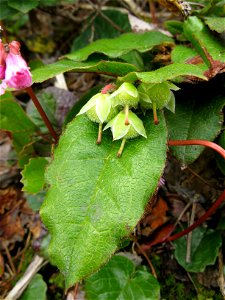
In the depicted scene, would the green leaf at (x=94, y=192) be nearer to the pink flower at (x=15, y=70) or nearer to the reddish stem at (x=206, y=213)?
the reddish stem at (x=206, y=213)

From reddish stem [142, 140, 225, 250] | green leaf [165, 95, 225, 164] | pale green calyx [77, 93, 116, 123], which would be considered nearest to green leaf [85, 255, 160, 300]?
reddish stem [142, 140, 225, 250]

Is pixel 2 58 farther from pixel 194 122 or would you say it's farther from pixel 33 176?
pixel 194 122

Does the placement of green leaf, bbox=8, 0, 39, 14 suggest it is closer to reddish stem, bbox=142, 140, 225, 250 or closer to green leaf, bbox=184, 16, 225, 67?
green leaf, bbox=184, 16, 225, 67

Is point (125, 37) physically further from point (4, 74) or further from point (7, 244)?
point (7, 244)

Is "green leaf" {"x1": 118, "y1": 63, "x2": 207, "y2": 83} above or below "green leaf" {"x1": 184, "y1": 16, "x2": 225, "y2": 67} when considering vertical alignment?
above

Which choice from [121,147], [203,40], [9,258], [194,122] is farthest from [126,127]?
[9,258]

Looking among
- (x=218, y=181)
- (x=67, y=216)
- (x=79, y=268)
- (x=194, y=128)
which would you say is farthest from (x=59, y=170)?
(x=218, y=181)
